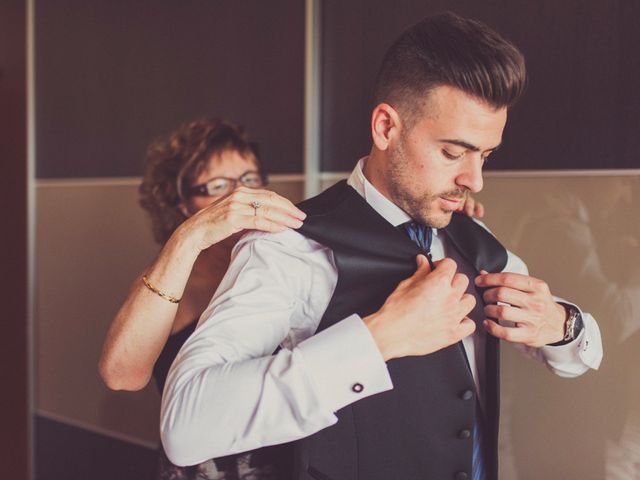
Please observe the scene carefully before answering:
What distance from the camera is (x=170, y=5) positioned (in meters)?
2.33

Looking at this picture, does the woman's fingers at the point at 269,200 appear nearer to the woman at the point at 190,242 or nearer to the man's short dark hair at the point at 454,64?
the woman at the point at 190,242

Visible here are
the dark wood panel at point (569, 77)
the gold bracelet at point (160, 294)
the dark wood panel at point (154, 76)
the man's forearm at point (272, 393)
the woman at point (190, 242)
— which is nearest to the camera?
the man's forearm at point (272, 393)

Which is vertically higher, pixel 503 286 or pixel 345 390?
pixel 503 286

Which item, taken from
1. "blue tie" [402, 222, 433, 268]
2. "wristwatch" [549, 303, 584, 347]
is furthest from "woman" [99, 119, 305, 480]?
"wristwatch" [549, 303, 584, 347]

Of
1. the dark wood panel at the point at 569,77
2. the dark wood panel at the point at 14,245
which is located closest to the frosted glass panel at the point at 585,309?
the dark wood panel at the point at 569,77

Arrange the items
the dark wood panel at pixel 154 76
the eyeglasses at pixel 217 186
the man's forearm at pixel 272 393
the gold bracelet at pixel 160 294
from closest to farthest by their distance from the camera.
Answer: the man's forearm at pixel 272 393
the gold bracelet at pixel 160 294
the eyeglasses at pixel 217 186
the dark wood panel at pixel 154 76

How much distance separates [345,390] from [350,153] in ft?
3.52

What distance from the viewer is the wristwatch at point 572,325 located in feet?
3.91

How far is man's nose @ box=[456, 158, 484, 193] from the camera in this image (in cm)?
112

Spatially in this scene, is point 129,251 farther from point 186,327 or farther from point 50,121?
point 186,327

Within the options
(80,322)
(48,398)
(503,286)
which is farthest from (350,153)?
(48,398)

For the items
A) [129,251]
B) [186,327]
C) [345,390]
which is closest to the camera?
[345,390]

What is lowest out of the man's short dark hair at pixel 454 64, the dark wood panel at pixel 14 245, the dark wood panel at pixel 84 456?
the dark wood panel at pixel 84 456

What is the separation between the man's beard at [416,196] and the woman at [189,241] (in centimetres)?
19
